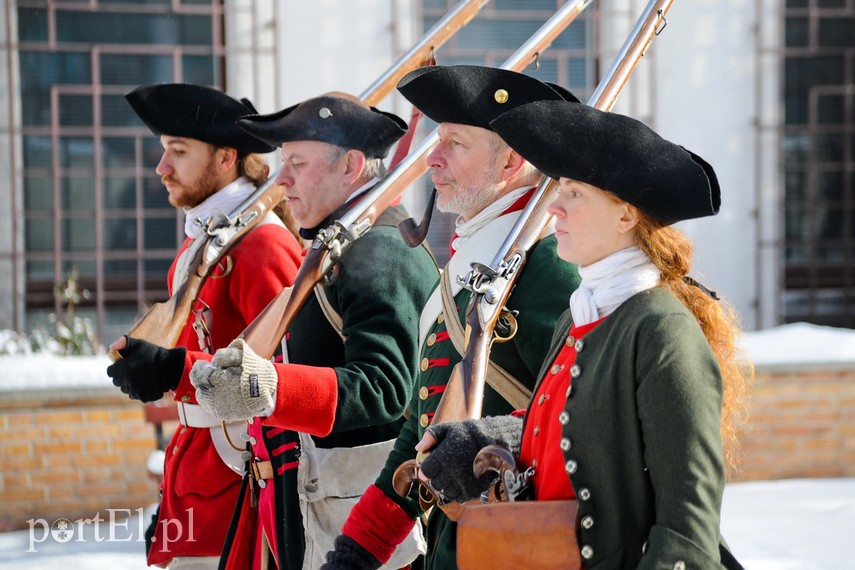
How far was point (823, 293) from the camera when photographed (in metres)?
8.66

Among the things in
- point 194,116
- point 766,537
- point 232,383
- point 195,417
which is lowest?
point 766,537

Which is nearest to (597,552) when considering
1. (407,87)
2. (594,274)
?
(594,274)

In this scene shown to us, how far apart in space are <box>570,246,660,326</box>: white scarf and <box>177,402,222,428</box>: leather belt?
1.87 m

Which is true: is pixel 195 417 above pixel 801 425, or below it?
above

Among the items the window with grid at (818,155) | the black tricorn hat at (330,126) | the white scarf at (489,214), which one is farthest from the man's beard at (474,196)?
the window with grid at (818,155)

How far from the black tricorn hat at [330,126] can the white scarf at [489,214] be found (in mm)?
598

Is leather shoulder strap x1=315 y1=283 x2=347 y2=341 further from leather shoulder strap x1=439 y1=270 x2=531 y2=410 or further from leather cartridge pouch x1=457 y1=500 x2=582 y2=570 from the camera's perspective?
leather cartridge pouch x1=457 y1=500 x2=582 y2=570

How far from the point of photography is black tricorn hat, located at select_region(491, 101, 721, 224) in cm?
226

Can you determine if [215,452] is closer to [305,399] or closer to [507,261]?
[305,399]

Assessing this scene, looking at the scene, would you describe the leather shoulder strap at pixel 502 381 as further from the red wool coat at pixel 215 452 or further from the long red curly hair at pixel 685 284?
the red wool coat at pixel 215 452

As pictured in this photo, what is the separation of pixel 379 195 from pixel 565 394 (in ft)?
4.46

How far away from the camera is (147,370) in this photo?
3270 mm

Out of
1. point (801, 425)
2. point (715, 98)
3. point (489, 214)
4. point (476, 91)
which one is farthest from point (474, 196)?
point (715, 98)

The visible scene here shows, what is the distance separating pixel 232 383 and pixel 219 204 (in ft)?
4.57
